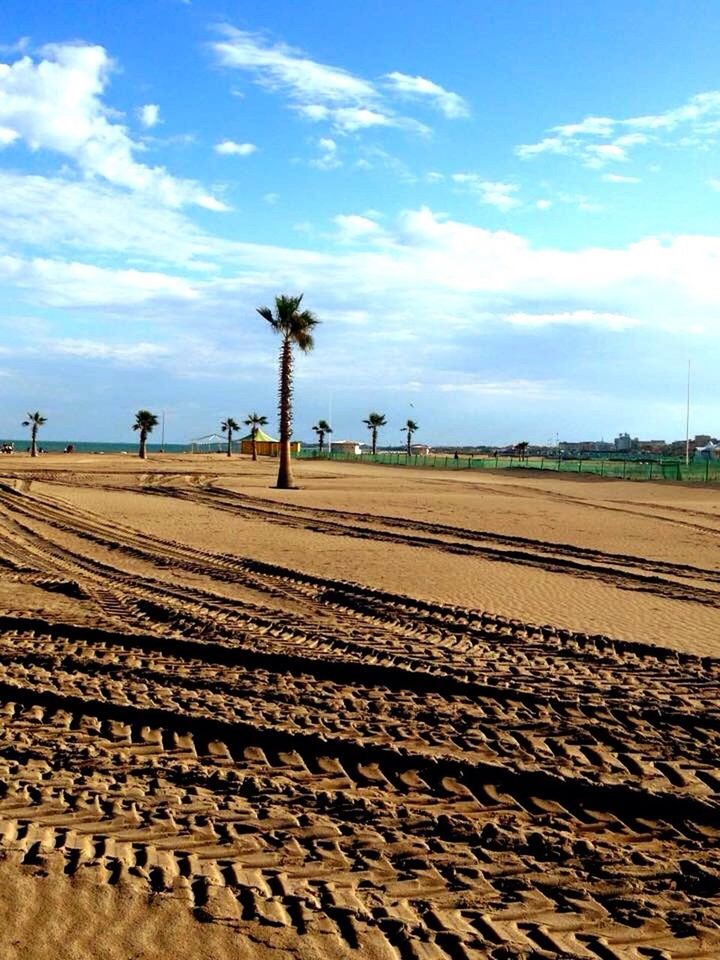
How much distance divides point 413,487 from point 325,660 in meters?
29.9

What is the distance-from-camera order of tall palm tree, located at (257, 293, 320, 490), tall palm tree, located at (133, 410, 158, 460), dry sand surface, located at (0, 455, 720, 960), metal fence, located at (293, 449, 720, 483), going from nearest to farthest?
dry sand surface, located at (0, 455, 720, 960)
tall palm tree, located at (257, 293, 320, 490)
metal fence, located at (293, 449, 720, 483)
tall palm tree, located at (133, 410, 158, 460)

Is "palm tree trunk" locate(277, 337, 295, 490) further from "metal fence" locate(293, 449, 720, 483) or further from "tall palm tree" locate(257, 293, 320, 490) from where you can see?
"metal fence" locate(293, 449, 720, 483)

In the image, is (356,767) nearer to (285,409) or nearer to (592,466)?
(285,409)

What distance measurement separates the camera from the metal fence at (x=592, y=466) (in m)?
49.7

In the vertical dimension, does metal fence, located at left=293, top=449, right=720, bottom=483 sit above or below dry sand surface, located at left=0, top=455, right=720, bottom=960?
above

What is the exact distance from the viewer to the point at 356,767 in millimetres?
5465

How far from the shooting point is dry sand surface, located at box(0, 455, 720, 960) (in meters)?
3.79

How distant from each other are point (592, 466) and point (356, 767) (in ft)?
199

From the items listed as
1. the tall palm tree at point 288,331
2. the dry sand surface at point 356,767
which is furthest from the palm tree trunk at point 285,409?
the dry sand surface at point 356,767

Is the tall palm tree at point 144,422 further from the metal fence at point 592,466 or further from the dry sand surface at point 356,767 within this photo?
the dry sand surface at point 356,767

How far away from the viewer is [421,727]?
619 cm

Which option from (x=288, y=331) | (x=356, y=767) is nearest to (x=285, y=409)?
(x=288, y=331)

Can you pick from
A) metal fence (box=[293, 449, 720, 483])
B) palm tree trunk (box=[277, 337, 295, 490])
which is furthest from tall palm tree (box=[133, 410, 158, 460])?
palm tree trunk (box=[277, 337, 295, 490])

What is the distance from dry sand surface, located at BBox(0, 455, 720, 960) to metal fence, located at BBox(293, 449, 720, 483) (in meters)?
39.5
